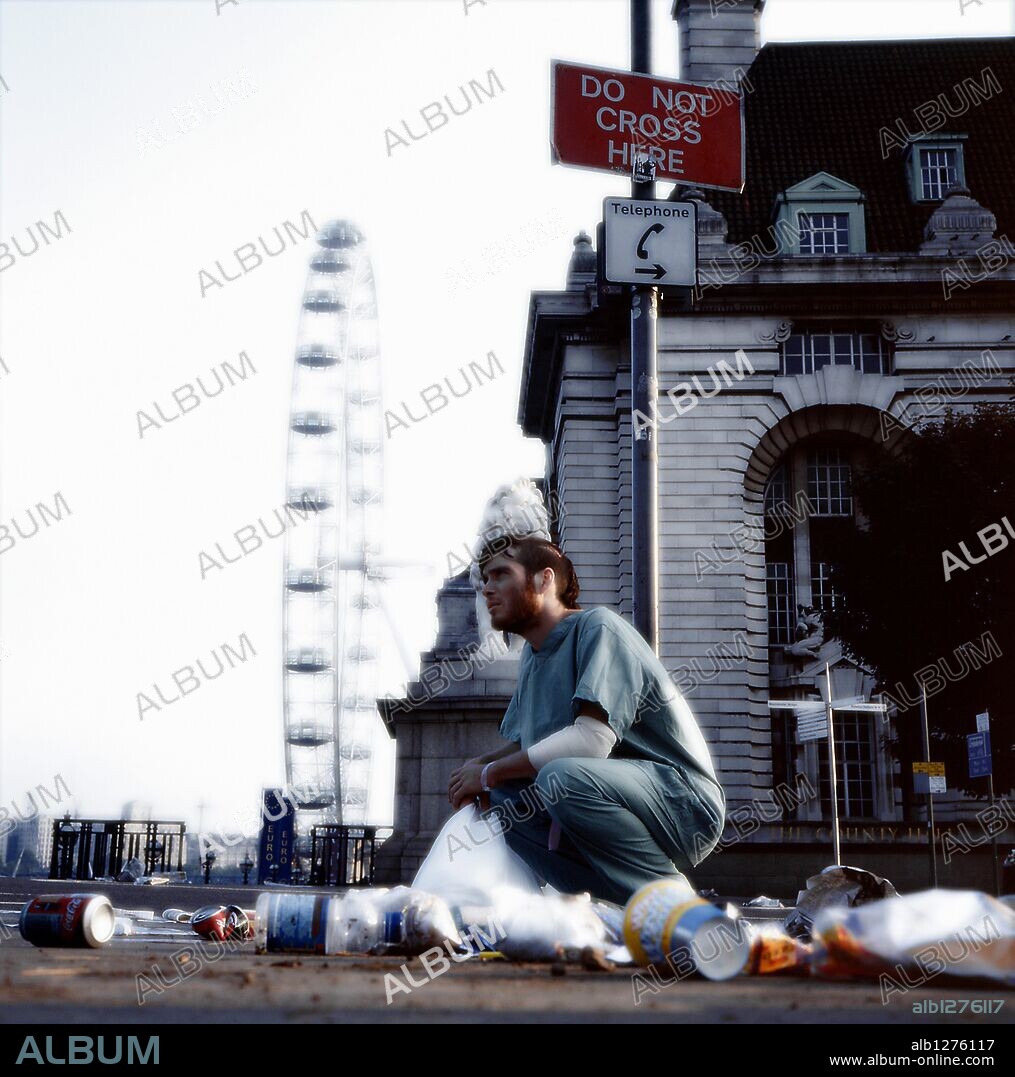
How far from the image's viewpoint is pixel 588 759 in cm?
390

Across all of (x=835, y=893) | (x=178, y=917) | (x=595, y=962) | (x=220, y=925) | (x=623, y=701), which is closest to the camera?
(x=595, y=962)

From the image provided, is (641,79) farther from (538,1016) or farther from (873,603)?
(873,603)

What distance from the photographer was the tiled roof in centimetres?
3222

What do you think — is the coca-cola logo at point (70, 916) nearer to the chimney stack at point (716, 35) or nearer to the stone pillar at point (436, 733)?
the stone pillar at point (436, 733)

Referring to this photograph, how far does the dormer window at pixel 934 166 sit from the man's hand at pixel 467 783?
31.2 meters

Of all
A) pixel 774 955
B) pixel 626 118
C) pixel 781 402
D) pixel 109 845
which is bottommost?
pixel 109 845

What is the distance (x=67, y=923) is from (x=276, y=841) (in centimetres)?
2075

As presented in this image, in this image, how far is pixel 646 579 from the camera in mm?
6535

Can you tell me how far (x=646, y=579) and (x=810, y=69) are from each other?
107 ft

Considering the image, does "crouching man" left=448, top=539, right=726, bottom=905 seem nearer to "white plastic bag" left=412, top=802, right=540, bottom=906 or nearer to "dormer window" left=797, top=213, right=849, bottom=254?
"white plastic bag" left=412, top=802, right=540, bottom=906

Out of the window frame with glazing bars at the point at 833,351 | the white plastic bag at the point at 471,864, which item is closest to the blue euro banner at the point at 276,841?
the window frame with glazing bars at the point at 833,351

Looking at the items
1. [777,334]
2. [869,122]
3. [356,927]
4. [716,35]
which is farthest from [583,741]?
[716,35]

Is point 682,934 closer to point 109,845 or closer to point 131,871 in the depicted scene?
point 131,871

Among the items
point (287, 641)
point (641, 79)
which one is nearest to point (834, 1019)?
point (641, 79)
